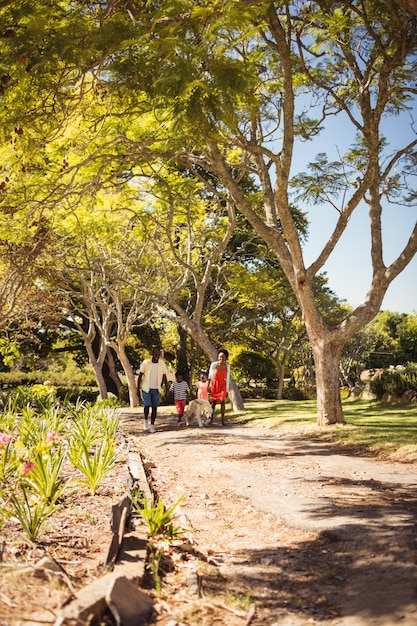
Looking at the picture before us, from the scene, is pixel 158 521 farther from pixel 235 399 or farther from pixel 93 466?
pixel 235 399

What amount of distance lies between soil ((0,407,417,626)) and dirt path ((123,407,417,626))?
11 mm

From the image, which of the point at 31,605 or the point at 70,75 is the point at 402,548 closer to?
the point at 31,605

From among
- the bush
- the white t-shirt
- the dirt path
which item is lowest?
the dirt path

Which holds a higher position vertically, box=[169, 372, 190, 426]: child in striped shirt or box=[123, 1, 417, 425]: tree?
box=[123, 1, 417, 425]: tree

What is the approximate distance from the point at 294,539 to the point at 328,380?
740 centimetres

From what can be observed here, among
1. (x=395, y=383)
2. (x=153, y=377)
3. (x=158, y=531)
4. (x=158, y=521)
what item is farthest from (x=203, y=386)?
(x=158, y=521)

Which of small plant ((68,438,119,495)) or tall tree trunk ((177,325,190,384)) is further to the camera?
tall tree trunk ((177,325,190,384))

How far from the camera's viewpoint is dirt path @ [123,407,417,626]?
10.3 ft

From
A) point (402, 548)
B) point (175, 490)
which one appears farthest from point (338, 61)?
point (402, 548)

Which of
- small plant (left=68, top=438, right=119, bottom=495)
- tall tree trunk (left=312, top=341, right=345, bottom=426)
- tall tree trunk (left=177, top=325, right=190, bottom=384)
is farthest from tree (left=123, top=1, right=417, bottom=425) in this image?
tall tree trunk (left=177, top=325, right=190, bottom=384)

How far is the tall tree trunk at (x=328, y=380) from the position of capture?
11680 millimetres

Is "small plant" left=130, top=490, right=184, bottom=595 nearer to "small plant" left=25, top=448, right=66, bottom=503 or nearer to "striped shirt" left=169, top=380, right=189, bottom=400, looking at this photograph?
"small plant" left=25, top=448, right=66, bottom=503

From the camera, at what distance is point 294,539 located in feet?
14.8

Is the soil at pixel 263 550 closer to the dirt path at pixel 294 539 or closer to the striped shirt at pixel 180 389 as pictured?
the dirt path at pixel 294 539
